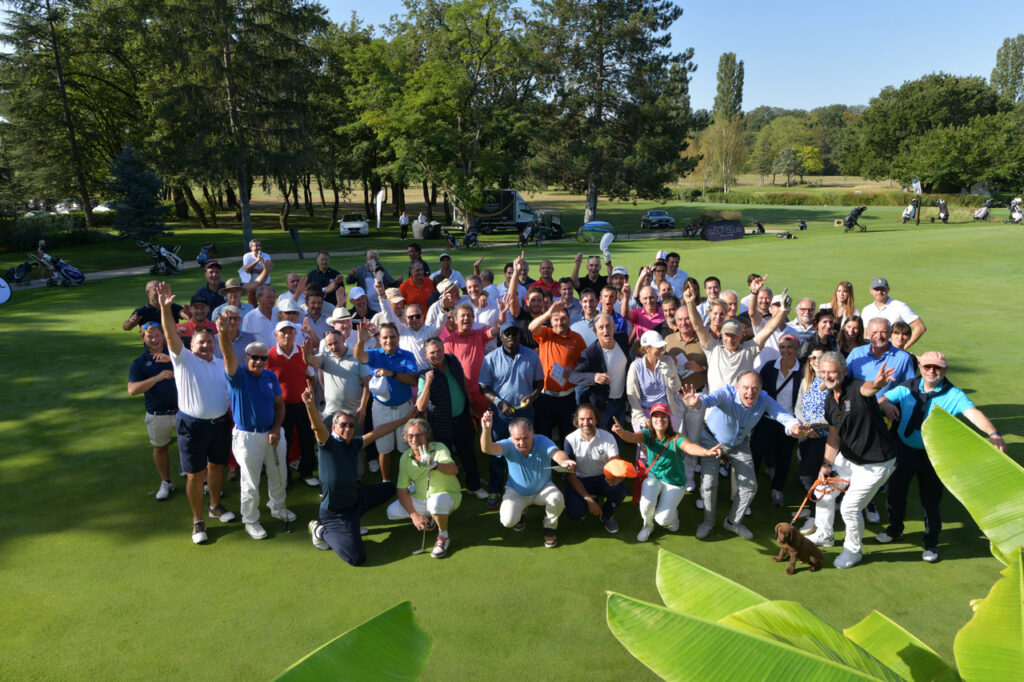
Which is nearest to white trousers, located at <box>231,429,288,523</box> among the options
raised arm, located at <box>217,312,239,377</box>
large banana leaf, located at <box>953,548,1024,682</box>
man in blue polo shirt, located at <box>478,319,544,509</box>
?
raised arm, located at <box>217,312,239,377</box>

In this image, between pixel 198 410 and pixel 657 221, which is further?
pixel 657 221

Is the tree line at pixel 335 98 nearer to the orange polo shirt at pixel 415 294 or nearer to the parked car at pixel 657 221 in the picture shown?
the parked car at pixel 657 221

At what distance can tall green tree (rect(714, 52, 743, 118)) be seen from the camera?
111m

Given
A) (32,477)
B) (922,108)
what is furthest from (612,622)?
(922,108)

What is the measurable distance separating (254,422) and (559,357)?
3175 mm

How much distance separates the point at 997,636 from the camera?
1.23 m

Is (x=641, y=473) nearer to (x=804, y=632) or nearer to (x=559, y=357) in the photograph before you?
(x=559, y=357)

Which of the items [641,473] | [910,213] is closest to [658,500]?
[641,473]

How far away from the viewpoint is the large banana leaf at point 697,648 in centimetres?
115

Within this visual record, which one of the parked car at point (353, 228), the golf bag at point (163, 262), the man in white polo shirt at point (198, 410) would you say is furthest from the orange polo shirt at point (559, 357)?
the parked car at point (353, 228)

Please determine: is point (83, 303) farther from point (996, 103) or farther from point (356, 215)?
point (996, 103)

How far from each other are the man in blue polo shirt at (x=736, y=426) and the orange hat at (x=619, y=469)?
0.81 meters

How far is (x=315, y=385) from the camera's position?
6.95 metres

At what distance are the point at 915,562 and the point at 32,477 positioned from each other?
925 cm
